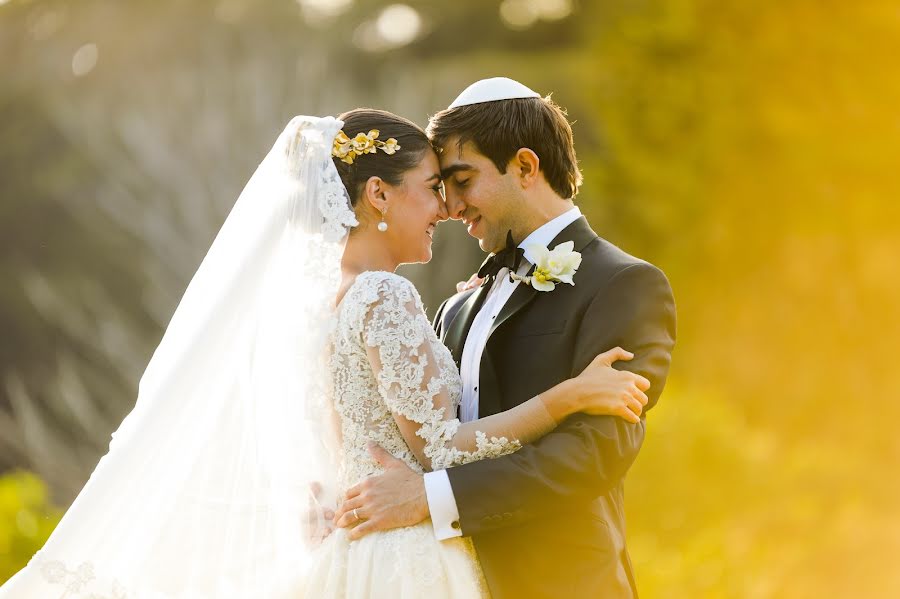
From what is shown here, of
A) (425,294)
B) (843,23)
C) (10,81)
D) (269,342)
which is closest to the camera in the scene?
(269,342)

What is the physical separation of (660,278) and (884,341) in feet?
37.2

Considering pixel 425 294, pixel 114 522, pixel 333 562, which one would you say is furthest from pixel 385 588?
pixel 425 294

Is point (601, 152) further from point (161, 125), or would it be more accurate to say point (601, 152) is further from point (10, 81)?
point (10, 81)

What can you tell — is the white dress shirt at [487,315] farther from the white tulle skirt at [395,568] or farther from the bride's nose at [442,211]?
the white tulle skirt at [395,568]

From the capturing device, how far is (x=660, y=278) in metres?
3.13

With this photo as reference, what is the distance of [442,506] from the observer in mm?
2871

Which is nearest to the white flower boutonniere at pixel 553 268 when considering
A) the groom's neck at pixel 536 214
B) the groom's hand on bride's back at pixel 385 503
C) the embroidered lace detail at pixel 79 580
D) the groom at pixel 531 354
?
the groom at pixel 531 354

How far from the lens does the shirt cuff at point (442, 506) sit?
2871 millimetres

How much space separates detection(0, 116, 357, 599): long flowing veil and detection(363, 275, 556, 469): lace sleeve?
209 mm

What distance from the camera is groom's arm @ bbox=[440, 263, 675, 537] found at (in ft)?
9.43

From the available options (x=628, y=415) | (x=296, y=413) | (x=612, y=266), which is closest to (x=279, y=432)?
(x=296, y=413)

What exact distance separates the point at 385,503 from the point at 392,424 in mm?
235

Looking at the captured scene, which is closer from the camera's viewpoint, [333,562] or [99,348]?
[333,562]

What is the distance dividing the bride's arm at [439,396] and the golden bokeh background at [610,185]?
19.9 feet
